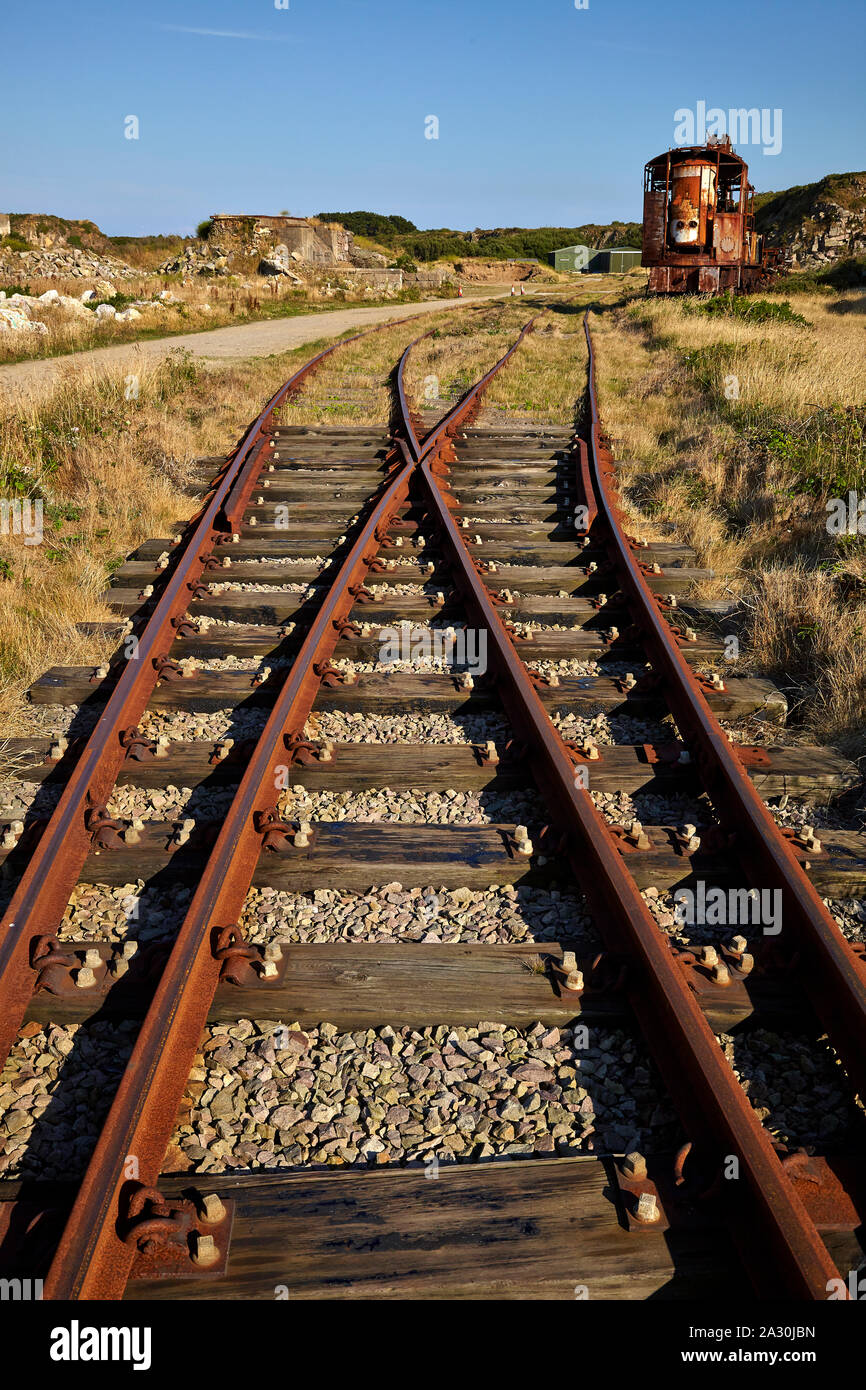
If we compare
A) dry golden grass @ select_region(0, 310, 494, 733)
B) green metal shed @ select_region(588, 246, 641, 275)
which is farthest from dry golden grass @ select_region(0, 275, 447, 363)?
green metal shed @ select_region(588, 246, 641, 275)

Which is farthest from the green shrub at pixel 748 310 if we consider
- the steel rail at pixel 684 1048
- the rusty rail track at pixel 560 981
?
the steel rail at pixel 684 1048

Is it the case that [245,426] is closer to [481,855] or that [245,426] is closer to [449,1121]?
[481,855]

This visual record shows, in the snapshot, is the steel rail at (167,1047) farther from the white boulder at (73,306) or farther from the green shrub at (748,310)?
the white boulder at (73,306)

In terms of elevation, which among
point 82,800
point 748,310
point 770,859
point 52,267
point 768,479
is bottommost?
point 770,859

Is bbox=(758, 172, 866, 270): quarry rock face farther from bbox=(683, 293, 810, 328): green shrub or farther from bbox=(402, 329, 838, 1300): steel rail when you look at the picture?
bbox=(402, 329, 838, 1300): steel rail

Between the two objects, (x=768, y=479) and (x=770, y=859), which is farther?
(x=768, y=479)

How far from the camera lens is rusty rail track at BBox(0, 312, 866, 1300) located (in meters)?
1.85

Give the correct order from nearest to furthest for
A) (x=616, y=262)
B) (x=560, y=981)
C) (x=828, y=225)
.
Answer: (x=560, y=981) < (x=828, y=225) < (x=616, y=262)

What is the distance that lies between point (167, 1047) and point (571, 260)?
68.0m

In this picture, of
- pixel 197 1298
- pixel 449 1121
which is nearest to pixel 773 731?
pixel 449 1121

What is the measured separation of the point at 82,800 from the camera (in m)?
3.35

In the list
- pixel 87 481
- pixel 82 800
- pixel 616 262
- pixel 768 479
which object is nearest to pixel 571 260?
pixel 616 262

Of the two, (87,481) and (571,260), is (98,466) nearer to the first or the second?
(87,481)
